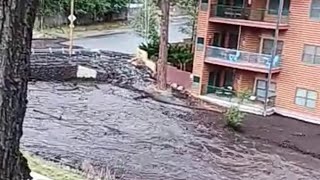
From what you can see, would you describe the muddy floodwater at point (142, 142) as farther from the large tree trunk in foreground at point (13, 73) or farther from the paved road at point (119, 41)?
the paved road at point (119, 41)

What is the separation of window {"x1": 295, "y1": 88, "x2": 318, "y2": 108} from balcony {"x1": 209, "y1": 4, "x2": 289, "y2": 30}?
102 inches

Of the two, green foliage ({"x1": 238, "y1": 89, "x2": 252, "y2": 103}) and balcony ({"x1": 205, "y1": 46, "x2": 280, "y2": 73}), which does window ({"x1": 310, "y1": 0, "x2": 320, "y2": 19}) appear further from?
green foliage ({"x1": 238, "y1": 89, "x2": 252, "y2": 103})

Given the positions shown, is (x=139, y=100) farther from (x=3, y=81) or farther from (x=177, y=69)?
(x=3, y=81)

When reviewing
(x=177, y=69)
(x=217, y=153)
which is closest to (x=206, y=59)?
(x=177, y=69)

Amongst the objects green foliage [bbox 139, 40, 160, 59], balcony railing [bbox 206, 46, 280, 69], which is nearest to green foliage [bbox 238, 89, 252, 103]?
balcony railing [bbox 206, 46, 280, 69]

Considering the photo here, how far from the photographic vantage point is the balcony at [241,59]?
22406 millimetres

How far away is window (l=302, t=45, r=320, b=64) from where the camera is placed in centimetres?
2160

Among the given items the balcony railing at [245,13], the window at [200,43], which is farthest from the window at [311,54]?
the window at [200,43]

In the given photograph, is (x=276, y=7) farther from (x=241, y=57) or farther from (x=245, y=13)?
(x=241, y=57)

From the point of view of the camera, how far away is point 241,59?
913 inches

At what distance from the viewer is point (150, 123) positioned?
19.0 m

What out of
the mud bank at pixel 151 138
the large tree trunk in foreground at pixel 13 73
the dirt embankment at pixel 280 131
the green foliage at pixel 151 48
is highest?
the large tree trunk in foreground at pixel 13 73

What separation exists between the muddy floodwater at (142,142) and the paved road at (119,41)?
13521mm

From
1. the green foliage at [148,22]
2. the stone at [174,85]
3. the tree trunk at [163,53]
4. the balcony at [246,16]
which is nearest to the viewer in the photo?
the balcony at [246,16]
